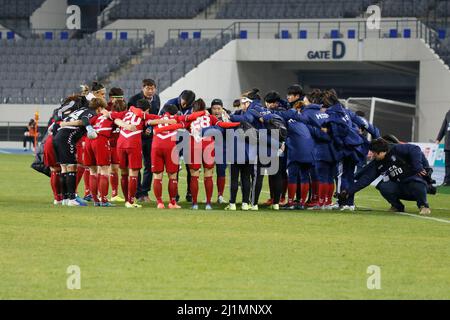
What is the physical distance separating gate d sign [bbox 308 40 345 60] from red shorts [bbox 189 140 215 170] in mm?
26992

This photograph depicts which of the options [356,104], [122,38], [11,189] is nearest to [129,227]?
[11,189]

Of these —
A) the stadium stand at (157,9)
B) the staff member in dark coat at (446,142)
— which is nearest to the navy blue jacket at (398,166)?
the staff member in dark coat at (446,142)

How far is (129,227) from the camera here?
15609 mm

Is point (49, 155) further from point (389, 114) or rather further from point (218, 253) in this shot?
point (389, 114)

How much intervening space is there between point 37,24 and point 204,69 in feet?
32.6

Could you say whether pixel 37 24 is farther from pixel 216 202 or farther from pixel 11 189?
pixel 216 202

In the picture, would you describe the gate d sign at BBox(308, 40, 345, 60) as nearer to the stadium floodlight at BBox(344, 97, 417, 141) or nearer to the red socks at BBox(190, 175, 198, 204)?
the stadium floodlight at BBox(344, 97, 417, 141)

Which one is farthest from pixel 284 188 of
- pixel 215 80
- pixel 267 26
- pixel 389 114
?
pixel 267 26

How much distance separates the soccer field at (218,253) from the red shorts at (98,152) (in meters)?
0.78

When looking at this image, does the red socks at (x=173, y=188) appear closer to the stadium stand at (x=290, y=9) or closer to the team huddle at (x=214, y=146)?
the team huddle at (x=214, y=146)

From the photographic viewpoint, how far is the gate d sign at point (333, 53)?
1777 inches

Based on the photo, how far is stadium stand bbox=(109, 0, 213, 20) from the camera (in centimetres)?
5025

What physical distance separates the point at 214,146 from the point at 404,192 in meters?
3.02

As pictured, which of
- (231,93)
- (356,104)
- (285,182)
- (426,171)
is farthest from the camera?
→ (231,93)
